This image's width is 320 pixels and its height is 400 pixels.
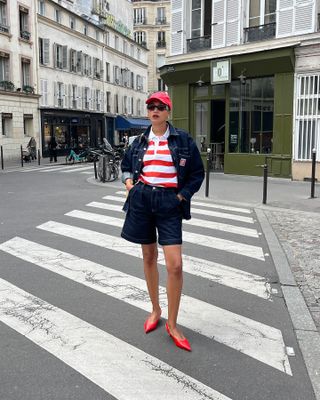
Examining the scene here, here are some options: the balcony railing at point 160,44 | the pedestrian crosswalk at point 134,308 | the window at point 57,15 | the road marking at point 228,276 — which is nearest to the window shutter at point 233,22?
the pedestrian crosswalk at point 134,308

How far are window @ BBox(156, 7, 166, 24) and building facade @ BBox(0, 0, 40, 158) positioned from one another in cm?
3525

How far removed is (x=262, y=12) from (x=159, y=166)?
14418 millimetres

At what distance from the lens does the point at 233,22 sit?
1683 centimetres

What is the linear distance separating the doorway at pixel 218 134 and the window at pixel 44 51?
19.3 meters

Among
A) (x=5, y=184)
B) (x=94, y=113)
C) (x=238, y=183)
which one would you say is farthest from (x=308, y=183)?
(x=94, y=113)

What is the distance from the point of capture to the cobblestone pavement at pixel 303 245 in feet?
16.3

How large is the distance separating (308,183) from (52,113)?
23.8m

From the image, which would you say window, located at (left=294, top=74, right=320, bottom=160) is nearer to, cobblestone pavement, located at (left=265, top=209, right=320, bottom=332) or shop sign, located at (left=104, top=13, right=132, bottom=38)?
cobblestone pavement, located at (left=265, top=209, right=320, bottom=332)

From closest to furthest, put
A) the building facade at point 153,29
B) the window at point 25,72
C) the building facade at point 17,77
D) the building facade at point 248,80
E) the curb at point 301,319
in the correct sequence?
the curb at point 301,319 < the building facade at point 248,80 < the building facade at point 17,77 < the window at point 25,72 < the building facade at point 153,29

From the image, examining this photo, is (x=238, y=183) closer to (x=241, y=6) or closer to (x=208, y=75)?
(x=208, y=75)

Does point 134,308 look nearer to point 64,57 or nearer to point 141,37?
point 64,57

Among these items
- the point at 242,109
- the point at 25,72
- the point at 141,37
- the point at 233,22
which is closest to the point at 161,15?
the point at 141,37

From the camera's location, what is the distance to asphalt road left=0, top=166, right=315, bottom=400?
10.3 feet

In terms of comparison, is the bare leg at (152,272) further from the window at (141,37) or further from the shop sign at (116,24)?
the window at (141,37)
